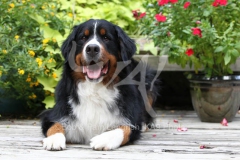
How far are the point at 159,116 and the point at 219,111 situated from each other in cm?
96

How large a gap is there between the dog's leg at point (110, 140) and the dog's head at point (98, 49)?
44cm

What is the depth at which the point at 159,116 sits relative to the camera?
18.0 feet

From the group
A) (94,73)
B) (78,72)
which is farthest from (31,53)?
(94,73)

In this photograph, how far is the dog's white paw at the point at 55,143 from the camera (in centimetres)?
332

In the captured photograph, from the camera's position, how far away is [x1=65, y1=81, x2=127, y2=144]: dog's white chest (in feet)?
12.0

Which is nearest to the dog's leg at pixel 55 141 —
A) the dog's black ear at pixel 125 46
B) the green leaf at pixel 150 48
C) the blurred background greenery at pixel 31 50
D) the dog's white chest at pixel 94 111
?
the dog's white chest at pixel 94 111

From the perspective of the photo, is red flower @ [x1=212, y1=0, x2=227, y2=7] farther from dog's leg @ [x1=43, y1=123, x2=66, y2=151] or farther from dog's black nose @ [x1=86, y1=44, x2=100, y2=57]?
dog's leg @ [x1=43, y1=123, x2=66, y2=151]

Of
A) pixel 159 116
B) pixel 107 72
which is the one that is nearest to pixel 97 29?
pixel 107 72

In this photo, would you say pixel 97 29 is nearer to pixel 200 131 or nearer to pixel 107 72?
pixel 107 72

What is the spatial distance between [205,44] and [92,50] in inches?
63.9

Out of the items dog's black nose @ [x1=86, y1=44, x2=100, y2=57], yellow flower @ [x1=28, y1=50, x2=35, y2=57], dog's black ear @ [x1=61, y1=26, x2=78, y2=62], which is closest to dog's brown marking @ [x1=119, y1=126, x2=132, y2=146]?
dog's black nose @ [x1=86, y1=44, x2=100, y2=57]

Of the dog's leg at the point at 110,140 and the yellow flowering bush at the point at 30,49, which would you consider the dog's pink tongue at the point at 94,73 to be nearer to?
the dog's leg at the point at 110,140

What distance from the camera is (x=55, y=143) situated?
333 centimetres

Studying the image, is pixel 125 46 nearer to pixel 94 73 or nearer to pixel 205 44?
pixel 94 73
